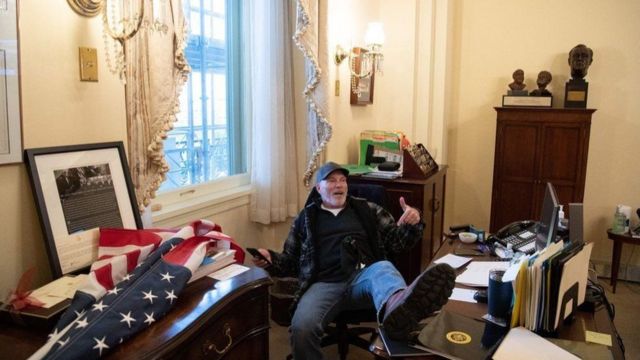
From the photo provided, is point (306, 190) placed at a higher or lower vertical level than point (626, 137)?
lower

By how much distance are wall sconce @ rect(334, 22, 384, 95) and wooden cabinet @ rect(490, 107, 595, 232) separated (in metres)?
1.11

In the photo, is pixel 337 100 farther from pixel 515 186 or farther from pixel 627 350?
pixel 627 350

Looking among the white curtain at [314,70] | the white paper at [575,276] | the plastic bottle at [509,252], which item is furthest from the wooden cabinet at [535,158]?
the white paper at [575,276]

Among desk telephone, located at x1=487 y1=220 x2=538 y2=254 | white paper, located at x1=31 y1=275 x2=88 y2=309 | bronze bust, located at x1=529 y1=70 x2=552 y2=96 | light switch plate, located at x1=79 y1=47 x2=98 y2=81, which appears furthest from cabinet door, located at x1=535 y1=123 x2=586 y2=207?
white paper, located at x1=31 y1=275 x2=88 y2=309

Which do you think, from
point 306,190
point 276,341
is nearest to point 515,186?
point 306,190

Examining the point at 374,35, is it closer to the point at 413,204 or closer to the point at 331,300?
the point at 413,204

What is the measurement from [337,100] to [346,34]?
0.50 m

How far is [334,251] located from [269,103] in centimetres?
104

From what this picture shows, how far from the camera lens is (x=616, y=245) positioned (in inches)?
147

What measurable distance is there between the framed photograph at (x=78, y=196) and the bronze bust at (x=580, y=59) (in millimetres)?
3415

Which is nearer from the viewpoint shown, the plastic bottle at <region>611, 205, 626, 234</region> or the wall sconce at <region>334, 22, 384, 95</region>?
the wall sconce at <region>334, 22, 384, 95</region>

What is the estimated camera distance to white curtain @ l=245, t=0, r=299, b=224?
3.00 metres

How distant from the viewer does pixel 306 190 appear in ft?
10.8

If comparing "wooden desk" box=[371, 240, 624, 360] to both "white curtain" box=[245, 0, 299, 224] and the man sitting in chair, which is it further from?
"white curtain" box=[245, 0, 299, 224]
